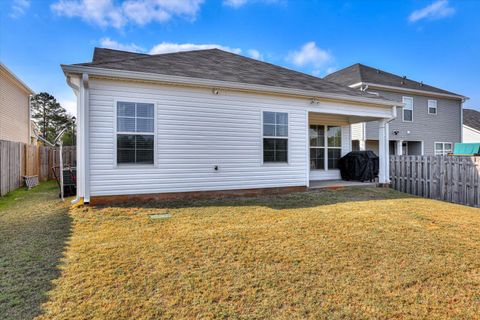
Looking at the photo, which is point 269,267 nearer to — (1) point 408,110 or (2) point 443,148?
(1) point 408,110

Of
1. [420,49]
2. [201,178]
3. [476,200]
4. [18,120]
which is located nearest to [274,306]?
[201,178]

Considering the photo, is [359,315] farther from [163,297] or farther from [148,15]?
[148,15]

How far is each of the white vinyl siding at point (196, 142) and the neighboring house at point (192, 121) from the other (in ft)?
0.08

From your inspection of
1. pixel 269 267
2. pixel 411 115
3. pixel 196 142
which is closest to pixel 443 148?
pixel 411 115

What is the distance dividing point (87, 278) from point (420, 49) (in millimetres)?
21648

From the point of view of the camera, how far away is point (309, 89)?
816 cm

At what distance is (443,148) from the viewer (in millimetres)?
18094

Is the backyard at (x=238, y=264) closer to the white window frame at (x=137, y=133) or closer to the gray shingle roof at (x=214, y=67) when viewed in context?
the white window frame at (x=137, y=133)

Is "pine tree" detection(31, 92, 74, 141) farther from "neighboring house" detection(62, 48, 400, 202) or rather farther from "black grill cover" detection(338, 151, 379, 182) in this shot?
"black grill cover" detection(338, 151, 379, 182)

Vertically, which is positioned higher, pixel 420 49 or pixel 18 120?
pixel 420 49

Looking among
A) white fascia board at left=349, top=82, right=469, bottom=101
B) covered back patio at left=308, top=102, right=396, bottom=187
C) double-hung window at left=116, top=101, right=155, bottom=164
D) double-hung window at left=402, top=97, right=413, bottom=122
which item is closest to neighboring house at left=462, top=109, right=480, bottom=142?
white fascia board at left=349, top=82, right=469, bottom=101

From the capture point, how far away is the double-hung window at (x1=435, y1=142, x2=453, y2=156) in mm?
17875

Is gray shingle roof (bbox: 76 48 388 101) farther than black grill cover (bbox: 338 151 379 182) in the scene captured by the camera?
No

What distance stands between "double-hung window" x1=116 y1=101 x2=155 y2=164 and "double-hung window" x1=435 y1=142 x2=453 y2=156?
19.1 m
